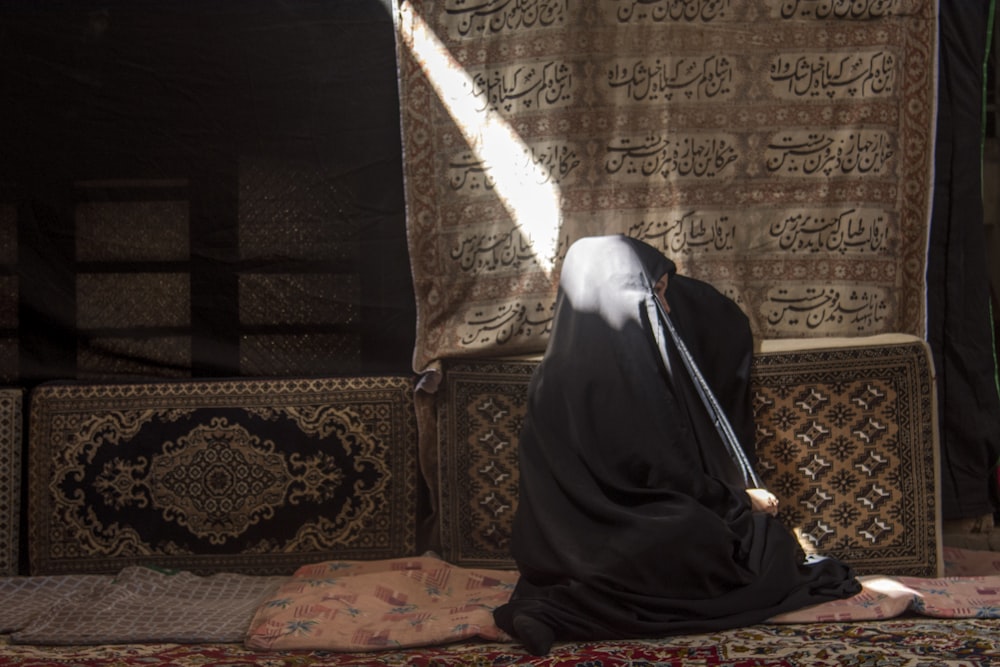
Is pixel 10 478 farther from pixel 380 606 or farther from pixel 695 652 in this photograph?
pixel 695 652

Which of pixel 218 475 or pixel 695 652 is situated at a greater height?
pixel 218 475

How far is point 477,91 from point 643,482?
4.18ft

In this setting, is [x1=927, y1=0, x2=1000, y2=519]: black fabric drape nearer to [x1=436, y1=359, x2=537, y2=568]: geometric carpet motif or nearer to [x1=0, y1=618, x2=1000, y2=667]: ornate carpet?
[x1=0, y1=618, x2=1000, y2=667]: ornate carpet

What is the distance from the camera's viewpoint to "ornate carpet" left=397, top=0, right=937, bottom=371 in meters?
3.08

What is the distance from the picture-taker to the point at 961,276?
10.7 ft

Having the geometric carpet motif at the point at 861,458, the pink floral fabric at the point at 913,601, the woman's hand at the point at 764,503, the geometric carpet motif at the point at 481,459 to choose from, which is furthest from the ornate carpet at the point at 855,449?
the geometric carpet motif at the point at 481,459

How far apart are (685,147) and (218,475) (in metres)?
1.69

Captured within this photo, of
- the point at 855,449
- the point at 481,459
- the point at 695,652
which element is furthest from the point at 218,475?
the point at 855,449

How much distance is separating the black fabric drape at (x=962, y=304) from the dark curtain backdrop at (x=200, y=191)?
1.68m

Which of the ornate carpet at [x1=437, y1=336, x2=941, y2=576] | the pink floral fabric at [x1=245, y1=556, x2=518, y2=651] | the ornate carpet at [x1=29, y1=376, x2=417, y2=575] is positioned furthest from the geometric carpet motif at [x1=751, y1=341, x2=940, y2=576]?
the ornate carpet at [x1=29, y1=376, x2=417, y2=575]

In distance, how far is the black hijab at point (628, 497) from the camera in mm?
2420

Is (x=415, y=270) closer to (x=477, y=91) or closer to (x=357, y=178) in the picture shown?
(x=357, y=178)

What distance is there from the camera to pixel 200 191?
10.5 ft

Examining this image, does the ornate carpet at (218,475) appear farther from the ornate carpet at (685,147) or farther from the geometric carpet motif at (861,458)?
the geometric carpet motif at (861,458)
